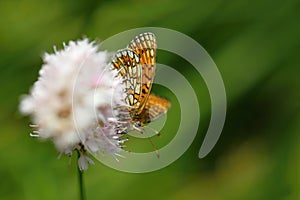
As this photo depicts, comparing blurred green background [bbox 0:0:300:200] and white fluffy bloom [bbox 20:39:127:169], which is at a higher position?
blurred green background [bbox 0:0:300:200]

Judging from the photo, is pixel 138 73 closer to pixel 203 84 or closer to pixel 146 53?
pixel 146 53

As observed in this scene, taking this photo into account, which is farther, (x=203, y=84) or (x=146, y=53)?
(x=203, y=84)

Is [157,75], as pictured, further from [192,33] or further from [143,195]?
[143,195]

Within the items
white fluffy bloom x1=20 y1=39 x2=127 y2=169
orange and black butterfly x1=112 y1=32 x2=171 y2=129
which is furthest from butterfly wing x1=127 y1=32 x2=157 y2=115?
white fluffy bloom x1=20 y1=39 x2=127 y2=169

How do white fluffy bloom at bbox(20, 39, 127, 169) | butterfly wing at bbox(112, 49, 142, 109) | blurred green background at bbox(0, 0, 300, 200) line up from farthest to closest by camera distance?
blurred green background at bbox(0, 0, 300, 200)
butterfly wing at bbox(112, 49, 142, 109)
white fluffy bloom at bbox(20, 39, 127, 169)

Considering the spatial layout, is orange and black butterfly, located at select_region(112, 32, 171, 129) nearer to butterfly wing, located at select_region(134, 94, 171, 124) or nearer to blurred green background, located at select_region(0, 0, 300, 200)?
butterfly wing, located at select_region(134, 94, 171, 124)

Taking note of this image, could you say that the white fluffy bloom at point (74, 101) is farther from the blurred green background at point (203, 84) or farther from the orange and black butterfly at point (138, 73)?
the blurred green background at point (203, 84)

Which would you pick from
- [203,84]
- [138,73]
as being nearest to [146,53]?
[138,73]
